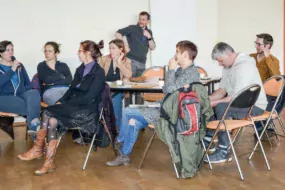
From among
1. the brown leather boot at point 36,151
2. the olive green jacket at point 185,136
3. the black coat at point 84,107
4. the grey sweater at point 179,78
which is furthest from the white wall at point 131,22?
the olive green jacket at point 185,136

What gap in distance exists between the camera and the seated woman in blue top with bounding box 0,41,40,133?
534 centimetres

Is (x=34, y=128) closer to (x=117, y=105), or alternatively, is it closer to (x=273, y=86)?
(x=117, y=105)

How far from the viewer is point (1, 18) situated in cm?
680

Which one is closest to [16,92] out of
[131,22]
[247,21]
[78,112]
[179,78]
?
[78,112]

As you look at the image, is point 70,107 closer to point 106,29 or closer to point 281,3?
point 106,29

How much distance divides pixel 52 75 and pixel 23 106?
0.67 meters

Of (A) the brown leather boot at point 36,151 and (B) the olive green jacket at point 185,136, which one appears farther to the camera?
(A) the brown leather boot at point 36,151

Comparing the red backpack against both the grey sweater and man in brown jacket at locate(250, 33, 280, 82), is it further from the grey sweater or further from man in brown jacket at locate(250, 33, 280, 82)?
man in brown jacket at locate(250, 33, 280, 82)

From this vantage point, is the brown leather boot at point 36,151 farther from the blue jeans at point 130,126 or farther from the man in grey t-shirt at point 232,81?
the man in grey t-shirt at point 232,81

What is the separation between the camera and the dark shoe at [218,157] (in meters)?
4.61

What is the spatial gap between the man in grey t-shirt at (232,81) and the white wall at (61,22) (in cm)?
286

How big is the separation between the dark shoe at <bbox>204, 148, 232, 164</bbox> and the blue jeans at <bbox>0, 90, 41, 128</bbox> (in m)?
1.98

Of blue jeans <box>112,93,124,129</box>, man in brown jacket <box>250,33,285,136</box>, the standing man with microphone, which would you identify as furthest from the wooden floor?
the standing man with microphone

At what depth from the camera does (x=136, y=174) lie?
431 centimetres
